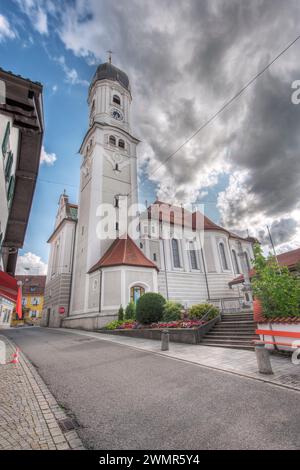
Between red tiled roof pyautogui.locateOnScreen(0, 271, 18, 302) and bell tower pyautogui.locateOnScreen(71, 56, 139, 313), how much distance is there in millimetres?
15014

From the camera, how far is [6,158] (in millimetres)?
7777

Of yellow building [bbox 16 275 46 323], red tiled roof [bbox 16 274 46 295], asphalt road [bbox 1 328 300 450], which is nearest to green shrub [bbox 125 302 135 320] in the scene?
asphalt road [bbox 1 328 300 450]

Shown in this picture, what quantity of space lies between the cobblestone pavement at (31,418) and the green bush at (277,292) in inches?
299

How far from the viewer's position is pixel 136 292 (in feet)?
68.3

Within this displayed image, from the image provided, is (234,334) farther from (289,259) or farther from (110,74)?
(110,74)

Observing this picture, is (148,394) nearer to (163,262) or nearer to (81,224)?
(163,262)

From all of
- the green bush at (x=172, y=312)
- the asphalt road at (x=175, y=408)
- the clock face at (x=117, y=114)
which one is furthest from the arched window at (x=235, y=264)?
the asphalt road at (x=175, y=408)

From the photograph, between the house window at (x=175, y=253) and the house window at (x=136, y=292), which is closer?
the house window at (x=136, y=292)

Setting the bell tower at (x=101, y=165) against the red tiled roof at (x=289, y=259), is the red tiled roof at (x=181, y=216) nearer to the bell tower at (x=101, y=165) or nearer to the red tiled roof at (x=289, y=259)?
the bell tower at (x=101, y=165)

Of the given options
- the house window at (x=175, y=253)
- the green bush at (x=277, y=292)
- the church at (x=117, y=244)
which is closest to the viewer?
the green bush at (x=277, y=292)

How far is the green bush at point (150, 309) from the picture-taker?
15148 mm

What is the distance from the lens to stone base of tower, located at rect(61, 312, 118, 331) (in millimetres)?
19312

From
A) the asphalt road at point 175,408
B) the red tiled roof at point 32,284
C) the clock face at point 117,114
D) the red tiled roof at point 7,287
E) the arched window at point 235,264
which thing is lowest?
the asphalt road at point 175,408
